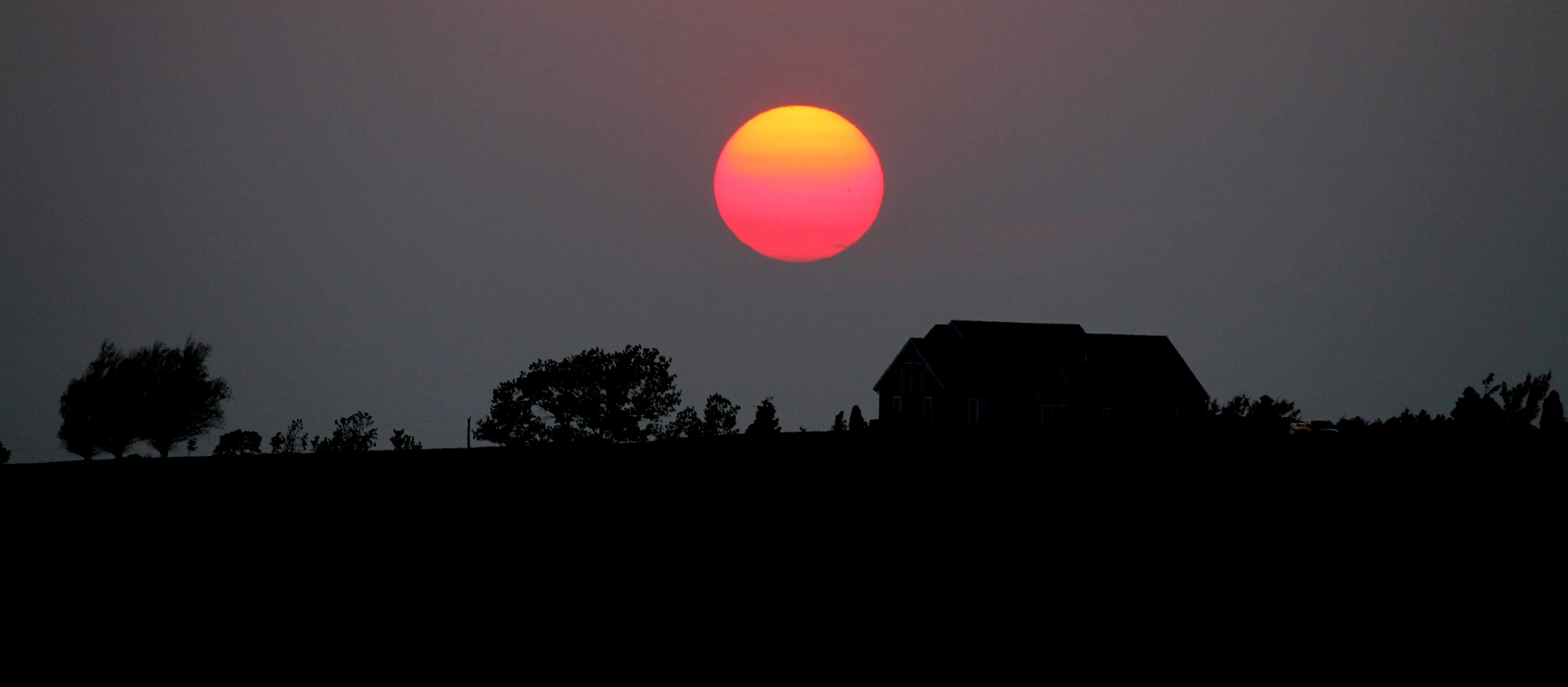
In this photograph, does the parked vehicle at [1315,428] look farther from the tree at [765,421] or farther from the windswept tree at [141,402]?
the windswept tree at [141,402]

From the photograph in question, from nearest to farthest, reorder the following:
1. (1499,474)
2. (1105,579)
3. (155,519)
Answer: (1105,579), (155,519), (1499,474)

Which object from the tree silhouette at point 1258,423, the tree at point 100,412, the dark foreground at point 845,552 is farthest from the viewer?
the tree at point 100,412

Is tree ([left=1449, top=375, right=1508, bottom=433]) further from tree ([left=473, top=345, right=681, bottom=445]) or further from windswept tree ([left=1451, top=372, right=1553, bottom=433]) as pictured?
tree ([left=473, top=345, right=681, bottom=445])

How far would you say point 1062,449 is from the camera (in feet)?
128

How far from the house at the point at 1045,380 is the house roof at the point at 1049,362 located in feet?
0.15

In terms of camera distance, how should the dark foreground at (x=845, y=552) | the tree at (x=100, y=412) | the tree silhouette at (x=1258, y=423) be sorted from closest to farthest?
the dark foreground at (x=845, y=552) → the tree silhouette at (x=1258, y=423) → the tree at (x=100, y=412)

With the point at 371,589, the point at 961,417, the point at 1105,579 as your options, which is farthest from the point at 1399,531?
the point at 961,417

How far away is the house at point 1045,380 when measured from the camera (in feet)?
229

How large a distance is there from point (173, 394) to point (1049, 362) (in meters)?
62.5

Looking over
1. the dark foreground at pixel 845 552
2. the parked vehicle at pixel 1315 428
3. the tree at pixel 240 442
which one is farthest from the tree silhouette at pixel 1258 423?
the tree at pixel 240 442

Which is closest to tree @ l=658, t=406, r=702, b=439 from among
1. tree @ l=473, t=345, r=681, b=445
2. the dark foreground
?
tree @ l=473, t=345, r=681, b=445

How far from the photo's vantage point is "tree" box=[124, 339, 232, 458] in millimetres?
90875

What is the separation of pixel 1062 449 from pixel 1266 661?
83.8 feet

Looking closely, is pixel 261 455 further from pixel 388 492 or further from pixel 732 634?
pixel 732 634
